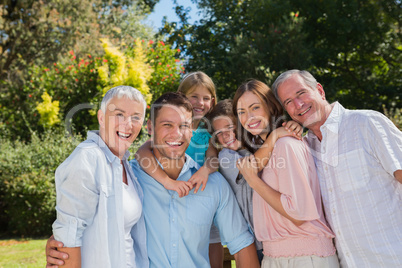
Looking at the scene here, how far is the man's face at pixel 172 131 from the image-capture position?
2.84m

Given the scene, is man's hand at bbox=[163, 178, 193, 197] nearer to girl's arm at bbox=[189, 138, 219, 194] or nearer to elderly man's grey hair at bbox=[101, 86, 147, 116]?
girl's arm at bbox=[189, 138, 219, 194]

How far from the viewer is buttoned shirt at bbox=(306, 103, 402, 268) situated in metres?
2.37

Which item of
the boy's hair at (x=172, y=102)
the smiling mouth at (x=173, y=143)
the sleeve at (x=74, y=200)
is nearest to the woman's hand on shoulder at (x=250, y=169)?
the smiling mouth at (x=173, y=143)

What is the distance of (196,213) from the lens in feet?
8.83

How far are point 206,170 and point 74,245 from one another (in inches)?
44.2

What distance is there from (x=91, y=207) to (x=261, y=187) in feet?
3.70

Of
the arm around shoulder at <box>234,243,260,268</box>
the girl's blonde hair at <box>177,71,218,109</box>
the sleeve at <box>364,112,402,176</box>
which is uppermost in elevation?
the girl's blonde hair at <box>177,71,218,109</box>

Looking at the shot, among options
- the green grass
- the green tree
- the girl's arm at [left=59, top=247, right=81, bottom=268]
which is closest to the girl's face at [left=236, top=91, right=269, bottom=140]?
the girl's arm at [left=59, top=247, right=81, bottom=268]

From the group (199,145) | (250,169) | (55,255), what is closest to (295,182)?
(250,169)

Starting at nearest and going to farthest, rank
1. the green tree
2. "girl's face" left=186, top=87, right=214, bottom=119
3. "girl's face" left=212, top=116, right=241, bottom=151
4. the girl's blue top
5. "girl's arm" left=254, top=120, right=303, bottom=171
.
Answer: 1. "girl's arm" left=254, top=120, right=303, bottom=171
2. "girl's face" left=212, top=116, right=241, bottom=151
3. the girl's blue top
4. "girl's face" left=186, top=87, right=214, bottom=119
5. the green tree

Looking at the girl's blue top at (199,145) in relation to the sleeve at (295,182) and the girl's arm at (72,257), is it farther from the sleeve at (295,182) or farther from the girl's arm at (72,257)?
the girl's arm at (72,257)

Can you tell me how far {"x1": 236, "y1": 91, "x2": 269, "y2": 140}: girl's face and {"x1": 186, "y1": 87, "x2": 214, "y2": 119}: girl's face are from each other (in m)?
1.15

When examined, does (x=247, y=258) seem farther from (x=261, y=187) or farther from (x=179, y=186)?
(x=179, y=186)

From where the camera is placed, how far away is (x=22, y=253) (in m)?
6.91
